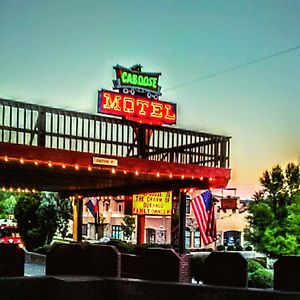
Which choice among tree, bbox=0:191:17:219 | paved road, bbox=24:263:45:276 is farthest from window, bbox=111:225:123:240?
paved road, bbox=24:263:45:276

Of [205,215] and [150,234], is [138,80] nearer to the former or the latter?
[205,215]

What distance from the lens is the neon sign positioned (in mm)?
22344

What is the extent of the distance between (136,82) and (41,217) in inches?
585

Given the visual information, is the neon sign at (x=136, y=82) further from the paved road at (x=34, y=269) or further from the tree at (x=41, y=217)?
the tree at (x=41, y=217)

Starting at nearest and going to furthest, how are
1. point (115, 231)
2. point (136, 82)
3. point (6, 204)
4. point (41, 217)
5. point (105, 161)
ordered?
1. point (105, 161)
2. point (136, 82)
3. point (41, 217)
4. point (115, 231)
5. point (6, 204)

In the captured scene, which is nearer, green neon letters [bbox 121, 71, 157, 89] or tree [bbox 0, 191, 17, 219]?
green neon letters [bbox 121, 71, 157, 89]

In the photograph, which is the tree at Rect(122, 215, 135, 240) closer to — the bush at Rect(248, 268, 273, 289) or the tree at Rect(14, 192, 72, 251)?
the tree at Rect(14, 192, 72, 251)

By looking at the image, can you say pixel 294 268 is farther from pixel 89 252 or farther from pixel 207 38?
pixel 207 38

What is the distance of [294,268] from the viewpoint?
6.64 metres

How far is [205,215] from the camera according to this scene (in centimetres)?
2175

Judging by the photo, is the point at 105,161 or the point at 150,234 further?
the point at 150,234

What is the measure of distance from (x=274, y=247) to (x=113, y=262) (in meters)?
18.1

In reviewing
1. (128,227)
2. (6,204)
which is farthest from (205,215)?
(6,204)

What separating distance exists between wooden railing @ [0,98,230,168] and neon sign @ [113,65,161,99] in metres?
3.17
